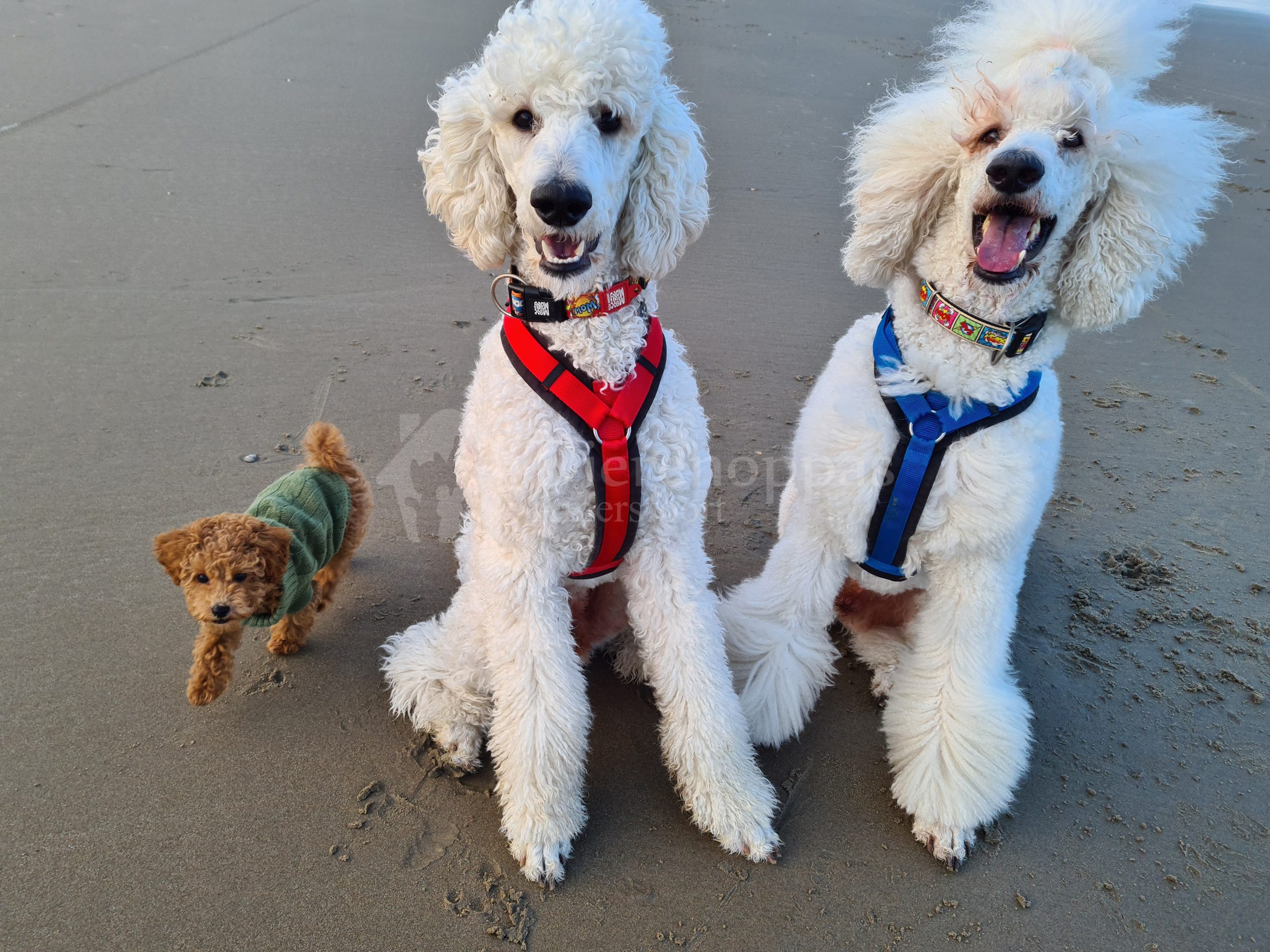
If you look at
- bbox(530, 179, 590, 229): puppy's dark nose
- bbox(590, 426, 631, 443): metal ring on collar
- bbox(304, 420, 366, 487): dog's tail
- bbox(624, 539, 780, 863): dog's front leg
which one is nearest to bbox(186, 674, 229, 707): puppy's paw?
bbox(304, 420, 366, 487): dog's tail

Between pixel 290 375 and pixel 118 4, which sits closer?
pixel 290 375

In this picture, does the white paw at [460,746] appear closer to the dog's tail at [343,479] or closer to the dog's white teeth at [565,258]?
the dog's tail at [343,479]

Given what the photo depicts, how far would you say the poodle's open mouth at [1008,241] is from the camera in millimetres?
1903

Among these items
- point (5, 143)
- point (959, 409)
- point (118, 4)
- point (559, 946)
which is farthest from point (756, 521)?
point (118, 4)

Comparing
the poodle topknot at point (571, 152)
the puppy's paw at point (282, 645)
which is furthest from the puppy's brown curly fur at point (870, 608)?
the puppy's paw at point (282, 645)

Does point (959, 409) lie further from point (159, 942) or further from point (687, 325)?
point (687, 325)

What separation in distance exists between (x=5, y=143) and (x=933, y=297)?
6267 mm

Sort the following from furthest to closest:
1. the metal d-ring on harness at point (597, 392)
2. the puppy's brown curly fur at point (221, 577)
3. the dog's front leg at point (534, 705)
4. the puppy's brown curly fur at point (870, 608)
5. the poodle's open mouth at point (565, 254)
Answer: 1. the puppy's brown curly fur at point (870, 608)
2. the puppy's brown curly fur at point (221, 577)
3. the dog's front leg at point (534, 705)
4. the metal d-ring on harness at point (597, 392)
5. the poodle's open mouth at point (565, 254)

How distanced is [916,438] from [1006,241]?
53cm

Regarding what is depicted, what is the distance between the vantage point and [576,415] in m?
1.81

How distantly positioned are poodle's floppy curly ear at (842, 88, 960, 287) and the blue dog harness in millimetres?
283

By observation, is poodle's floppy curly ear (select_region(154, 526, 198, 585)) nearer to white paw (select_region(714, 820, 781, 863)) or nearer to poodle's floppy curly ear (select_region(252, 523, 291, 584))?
poodle's floppy curly ear (select_region(252, 523, 291, 584))

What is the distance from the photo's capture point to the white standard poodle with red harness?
1669mm

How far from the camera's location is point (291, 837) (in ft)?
6.60
